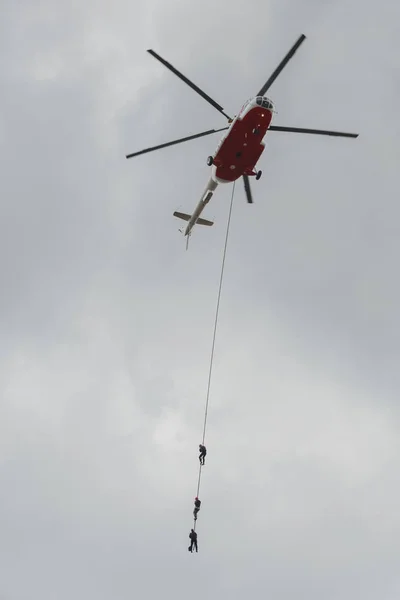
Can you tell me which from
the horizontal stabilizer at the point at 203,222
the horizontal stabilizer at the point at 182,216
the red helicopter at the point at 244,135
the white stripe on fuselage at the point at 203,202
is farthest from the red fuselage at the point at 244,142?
the horizontal stabilizer at the point at 203,222

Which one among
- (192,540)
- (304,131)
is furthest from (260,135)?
(192,540)

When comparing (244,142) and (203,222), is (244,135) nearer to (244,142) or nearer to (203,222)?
(244,142)

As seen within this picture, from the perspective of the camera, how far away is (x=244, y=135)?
131ft

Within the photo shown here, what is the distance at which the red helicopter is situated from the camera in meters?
37.9

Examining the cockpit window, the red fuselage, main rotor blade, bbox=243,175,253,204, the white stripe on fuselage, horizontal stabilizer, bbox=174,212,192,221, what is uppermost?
horizontal stabilizer, bbox=174,212,192,221

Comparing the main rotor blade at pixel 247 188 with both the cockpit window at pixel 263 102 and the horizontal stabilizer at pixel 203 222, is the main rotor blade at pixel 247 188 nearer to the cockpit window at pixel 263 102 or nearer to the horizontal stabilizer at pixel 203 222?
the cockpit window at pixel 263 102

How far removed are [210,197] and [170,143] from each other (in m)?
9.22

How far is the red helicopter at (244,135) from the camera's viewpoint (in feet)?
124

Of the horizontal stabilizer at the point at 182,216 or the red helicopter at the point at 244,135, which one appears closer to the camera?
the red helicopter at the point at 244,135

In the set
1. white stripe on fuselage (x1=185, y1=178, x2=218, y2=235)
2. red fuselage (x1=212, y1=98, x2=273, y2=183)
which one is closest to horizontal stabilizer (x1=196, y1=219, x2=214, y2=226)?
white stripe on fuselage (x1=185, y1=178, x2=218, y2=235)

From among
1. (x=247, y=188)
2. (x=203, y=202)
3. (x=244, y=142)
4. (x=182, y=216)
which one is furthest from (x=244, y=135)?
(x=182, y=216)

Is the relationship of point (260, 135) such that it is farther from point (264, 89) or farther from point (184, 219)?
point (184, 219)

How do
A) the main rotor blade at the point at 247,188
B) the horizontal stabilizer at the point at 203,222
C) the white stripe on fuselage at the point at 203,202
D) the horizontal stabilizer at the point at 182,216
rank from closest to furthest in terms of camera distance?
the main rotor blade at the point at 247,188, the white stripe on fuselage at the point at 203,202, the horizontal stabilizer at the point at 182,216, the horizontal stabilizer at the point at 203,222

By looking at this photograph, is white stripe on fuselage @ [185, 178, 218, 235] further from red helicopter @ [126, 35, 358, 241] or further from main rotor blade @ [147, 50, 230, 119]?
main rotor blade @ [147, 50, 230, 119]
